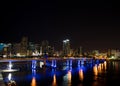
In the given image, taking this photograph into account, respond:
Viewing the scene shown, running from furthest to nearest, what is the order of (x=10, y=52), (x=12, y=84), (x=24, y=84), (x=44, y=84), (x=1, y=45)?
(x=10, y=52), (x=1, y=45), (x=44, y=84), (x=24, y=84), (x=12, y=84)

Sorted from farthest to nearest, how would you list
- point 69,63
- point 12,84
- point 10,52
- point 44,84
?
point 69,63 → point 10,52 → point 44,84 → point 12,84

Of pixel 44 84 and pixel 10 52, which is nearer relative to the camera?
pixel 44 84

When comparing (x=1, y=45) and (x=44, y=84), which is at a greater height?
(x=1, y=45)

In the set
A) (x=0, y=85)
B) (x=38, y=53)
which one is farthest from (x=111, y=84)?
(x=38, y=53)

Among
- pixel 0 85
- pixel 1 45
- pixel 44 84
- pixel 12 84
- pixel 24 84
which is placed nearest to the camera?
pixel 0 85

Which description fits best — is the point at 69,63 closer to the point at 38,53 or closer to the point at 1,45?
the point at 38,53

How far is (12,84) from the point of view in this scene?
40500mm

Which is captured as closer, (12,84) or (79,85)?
(12,84)

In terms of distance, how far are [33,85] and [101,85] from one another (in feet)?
45.5

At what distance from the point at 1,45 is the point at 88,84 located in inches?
2491

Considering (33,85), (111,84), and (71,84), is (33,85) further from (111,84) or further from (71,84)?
(111,84)

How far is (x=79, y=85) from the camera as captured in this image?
54.5 metres

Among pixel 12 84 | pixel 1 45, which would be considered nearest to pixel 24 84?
pixel 12 84

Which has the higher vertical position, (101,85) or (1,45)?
(1,45)
